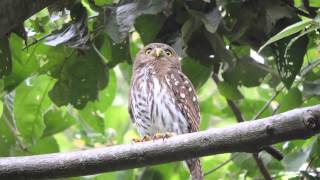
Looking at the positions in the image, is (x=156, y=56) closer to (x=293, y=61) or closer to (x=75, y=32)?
(x=75, y=32)

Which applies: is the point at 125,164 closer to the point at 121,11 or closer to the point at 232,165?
the point at 121,11

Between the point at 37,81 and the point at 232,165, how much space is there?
1.40 metres

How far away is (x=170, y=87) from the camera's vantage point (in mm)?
4801

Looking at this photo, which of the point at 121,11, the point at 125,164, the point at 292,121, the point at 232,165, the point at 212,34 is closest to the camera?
the point at 292,121

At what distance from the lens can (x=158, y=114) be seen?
4.62 metres

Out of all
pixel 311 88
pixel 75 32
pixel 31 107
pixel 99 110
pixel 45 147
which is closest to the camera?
pixel 75 32

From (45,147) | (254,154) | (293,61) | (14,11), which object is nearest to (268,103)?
(254,154)

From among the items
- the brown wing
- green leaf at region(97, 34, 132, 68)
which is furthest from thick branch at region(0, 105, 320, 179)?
the brown wing

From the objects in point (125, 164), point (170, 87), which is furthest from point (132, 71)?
point (125, 164)

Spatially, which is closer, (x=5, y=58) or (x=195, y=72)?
(x=5, y=58)

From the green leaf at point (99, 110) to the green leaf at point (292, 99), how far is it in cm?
123

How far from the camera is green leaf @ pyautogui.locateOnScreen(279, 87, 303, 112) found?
3936 millimetres

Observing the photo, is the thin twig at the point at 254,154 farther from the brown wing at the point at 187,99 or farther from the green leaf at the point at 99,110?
the green leaf at the point at 99,110

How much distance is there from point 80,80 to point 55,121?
1.17 feet
